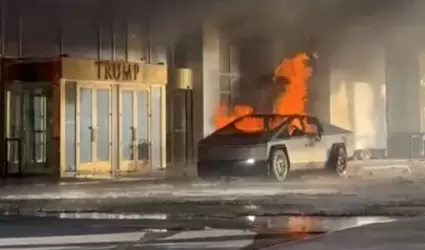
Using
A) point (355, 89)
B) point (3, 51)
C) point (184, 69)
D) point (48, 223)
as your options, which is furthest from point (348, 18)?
point (48, 223)

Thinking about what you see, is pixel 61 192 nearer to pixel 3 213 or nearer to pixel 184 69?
pixel 3 213

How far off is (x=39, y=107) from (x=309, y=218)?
43.3 feet

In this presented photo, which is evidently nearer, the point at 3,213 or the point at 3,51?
the point at 3,213

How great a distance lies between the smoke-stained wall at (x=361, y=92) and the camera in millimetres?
31594

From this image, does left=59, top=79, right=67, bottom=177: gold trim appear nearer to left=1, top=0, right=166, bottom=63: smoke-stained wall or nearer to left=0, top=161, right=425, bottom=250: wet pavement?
left=1, top=0, right=166, bottom=63: smoke-stained wall

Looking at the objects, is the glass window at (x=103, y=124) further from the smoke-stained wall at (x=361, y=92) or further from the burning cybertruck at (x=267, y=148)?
the smoke-stained wall at (x=361, y=92)

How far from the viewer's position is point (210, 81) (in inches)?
1184

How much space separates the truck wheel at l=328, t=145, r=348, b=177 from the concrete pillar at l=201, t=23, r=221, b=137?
270 inches

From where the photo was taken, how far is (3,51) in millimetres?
25062

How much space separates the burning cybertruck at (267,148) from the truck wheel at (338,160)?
21mm

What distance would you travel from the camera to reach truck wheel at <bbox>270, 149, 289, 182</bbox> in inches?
838

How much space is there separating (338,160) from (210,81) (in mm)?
7577

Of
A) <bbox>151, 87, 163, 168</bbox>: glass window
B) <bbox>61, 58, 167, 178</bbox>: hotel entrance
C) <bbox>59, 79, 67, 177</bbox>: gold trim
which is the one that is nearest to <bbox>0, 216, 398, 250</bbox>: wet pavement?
<bbox>59, 79, 67, 177</bbox>: gold trim

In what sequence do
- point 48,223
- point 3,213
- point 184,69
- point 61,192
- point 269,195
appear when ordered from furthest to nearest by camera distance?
point 184,69
point 61,192
point 269,195
point 3,213
point 48,223
